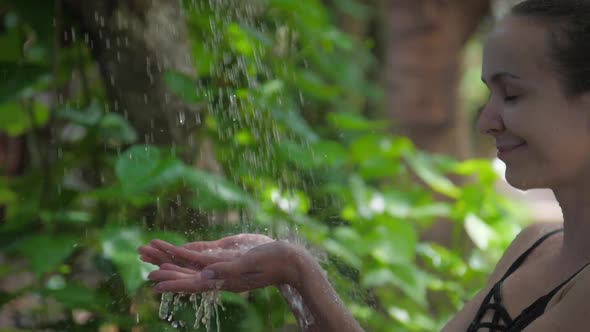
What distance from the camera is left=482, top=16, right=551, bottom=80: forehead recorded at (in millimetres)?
1270

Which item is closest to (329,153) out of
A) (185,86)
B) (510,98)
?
(185,86)

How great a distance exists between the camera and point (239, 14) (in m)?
2.57

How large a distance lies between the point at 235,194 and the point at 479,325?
713 mm

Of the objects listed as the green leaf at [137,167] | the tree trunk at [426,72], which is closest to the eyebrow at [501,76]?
the green leaf at [137,167]

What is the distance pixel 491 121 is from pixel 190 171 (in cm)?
Result: 82

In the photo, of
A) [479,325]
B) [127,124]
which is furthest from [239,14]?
[479,325]

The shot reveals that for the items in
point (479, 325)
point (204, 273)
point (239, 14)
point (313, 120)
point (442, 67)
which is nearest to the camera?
point (204, 273)

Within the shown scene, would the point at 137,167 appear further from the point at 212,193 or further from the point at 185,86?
the point at 185,86

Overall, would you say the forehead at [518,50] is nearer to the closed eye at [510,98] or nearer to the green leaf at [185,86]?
the closed eye at [510,98]

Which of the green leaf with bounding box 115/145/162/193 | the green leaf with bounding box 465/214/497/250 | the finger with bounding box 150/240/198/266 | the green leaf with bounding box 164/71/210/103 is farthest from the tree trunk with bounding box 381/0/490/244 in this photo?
the finger with bounding box 150/240/198/266

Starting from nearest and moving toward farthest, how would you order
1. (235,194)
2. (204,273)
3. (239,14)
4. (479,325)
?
(204,273) < (479,325) < (235,194) < (239,14)

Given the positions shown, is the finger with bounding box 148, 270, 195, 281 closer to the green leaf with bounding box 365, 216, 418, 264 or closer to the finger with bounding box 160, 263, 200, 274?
Answer: the finger with bounding box 160, 263, 200, 274

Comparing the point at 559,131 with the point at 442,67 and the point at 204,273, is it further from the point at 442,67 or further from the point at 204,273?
the point at 442,67

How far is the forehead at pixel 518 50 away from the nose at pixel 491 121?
0.16 ft
